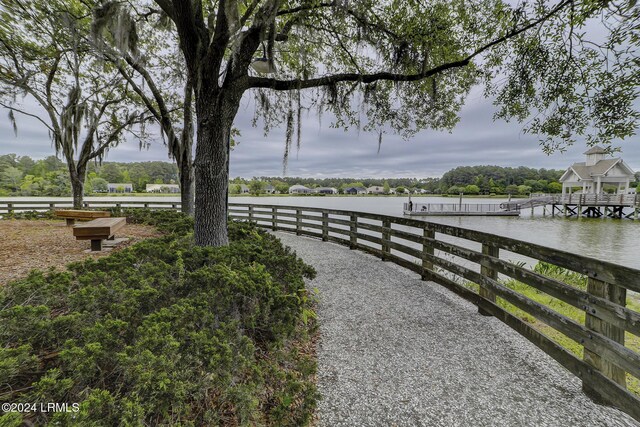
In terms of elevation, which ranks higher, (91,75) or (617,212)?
(91,75)

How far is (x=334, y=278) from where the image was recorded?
185 inches

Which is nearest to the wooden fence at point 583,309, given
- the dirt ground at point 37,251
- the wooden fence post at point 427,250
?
the wooden fence post at point 427,250

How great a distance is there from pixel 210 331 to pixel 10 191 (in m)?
44.5

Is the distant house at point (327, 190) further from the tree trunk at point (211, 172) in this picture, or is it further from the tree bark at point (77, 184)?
the tree trunk at point (211, 172)

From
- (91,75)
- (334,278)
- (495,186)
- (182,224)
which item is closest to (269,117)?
(334,278)

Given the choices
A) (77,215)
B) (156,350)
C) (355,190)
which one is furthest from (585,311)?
(355,190)

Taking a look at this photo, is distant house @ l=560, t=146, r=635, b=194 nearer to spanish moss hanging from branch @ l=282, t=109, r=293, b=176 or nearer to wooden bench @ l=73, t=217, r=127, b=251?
spanish moss hanging from branch @ l=282, t=109, r=293, b=176

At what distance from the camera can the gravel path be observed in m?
1.83

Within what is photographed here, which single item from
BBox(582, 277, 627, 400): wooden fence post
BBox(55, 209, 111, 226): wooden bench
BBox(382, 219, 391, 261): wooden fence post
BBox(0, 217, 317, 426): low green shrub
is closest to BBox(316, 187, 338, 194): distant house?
BBox(55, 209, 111, 226): wooden bench

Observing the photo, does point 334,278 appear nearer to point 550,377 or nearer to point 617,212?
point 550,377

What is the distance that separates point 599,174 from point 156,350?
43999 mm

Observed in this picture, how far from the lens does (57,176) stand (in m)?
33.7

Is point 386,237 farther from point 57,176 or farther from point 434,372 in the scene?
point 57,176

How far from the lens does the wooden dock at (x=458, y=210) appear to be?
30.3m
